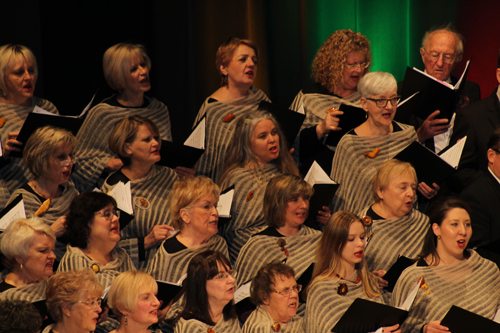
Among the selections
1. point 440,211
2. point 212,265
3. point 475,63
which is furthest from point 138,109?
point 475,63

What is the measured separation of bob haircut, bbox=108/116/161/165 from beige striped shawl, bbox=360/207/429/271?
1.27 metres

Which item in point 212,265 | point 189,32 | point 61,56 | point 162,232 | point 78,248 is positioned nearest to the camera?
point 212,265

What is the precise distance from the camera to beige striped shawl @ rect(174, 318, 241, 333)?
327cm

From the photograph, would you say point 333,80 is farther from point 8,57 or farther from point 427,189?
point 8,57

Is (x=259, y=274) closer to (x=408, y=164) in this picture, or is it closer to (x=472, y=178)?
(x=408, y=164)

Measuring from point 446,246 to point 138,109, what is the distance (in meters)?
2.05

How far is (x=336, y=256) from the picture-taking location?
144 inches

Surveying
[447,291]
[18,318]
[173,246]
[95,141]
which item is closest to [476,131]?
[447,291]

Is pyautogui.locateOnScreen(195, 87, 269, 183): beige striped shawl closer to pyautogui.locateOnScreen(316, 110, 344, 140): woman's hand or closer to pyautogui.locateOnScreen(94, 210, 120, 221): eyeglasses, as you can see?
pyautogui.locateOnScreen(316, 110, 344, 140): woman's hand

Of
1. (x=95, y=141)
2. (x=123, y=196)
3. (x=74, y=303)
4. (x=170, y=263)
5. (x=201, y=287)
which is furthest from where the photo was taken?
(x=95, y=141)

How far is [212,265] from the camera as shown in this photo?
3.40 meters

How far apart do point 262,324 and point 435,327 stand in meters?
0.76

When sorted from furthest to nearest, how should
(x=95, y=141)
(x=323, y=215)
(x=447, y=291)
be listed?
1. (x=95, y=141)
2. (x=323, y=215)
3. (x=447, y=291)

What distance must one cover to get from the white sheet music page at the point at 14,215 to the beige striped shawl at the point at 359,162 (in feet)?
5.77
